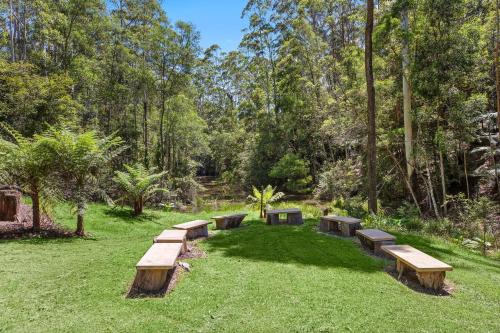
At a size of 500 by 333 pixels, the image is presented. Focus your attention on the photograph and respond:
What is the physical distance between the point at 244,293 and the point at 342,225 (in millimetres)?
3994

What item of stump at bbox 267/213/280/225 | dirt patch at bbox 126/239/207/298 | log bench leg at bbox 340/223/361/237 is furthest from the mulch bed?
log bench leg at bbox 340/223/361/237

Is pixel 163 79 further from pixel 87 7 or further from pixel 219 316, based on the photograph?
pixel 219 316

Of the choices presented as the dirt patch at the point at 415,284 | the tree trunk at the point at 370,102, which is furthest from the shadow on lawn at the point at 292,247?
the tree trunk at the point at 370,102

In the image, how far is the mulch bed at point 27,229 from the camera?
6254 millimetres

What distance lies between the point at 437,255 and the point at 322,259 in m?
2.25

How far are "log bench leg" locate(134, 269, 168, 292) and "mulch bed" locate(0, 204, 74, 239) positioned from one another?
12.7 feet

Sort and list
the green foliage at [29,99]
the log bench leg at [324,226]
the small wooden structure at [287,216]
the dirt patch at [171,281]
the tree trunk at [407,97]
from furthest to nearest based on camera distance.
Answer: the green foliage at [29,99], the tree trunk at [407,97], the small wooden structure at [287,216], the log bench leg at [324,226], the dirt patch at [171,281]

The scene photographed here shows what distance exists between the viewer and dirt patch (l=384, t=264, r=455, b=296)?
386 centimetres

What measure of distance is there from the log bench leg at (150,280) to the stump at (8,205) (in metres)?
5.28

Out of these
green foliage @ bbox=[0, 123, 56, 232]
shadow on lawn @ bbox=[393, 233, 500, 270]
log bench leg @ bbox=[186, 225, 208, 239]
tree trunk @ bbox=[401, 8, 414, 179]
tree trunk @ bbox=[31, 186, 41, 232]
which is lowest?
shadow on lawn @ bbox=[393, 233, 500, 270]

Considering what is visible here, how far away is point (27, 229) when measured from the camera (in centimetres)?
654

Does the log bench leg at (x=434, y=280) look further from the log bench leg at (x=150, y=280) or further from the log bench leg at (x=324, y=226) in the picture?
the log bench leg at (x=324, y=226)

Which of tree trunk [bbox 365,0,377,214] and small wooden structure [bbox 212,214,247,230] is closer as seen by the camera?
small wooden structure [bbox 212,214,247,230]

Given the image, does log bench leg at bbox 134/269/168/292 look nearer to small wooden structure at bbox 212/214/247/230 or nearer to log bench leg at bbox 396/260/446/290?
log bench leg at bbox 396/260/446/290
